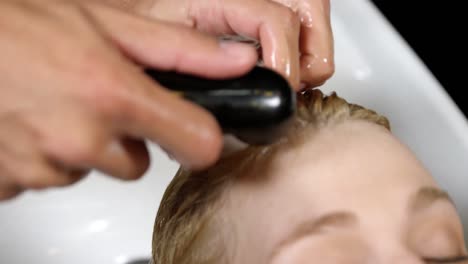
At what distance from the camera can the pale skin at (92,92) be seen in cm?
42

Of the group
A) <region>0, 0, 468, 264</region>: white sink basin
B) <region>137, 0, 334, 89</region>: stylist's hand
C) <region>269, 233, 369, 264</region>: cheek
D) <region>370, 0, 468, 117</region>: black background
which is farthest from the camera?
<region>370, 0, 468, 117</region>: black background

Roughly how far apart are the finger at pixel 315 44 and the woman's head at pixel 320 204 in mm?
62

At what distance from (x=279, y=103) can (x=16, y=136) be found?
22 centimetres

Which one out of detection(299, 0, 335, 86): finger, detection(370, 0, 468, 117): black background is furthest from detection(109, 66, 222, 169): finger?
detection(370, 0, 468, 117): black background

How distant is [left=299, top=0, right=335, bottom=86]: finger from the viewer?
772 millimetres

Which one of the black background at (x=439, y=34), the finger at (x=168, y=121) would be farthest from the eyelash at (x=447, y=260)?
the black background at (x=439, y=34)

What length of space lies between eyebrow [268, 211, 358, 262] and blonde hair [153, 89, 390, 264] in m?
0.09

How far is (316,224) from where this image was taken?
61 centimetres

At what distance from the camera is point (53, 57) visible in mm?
425

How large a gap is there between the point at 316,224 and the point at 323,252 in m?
0.03

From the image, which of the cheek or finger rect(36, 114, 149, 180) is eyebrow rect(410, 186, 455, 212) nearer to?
the cheek

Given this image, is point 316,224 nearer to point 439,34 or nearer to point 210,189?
point 210,189

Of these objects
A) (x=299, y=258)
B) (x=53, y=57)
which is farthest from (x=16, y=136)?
(x=299, y=258)

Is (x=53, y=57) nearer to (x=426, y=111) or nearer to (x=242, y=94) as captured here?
(x=242, y=94)
